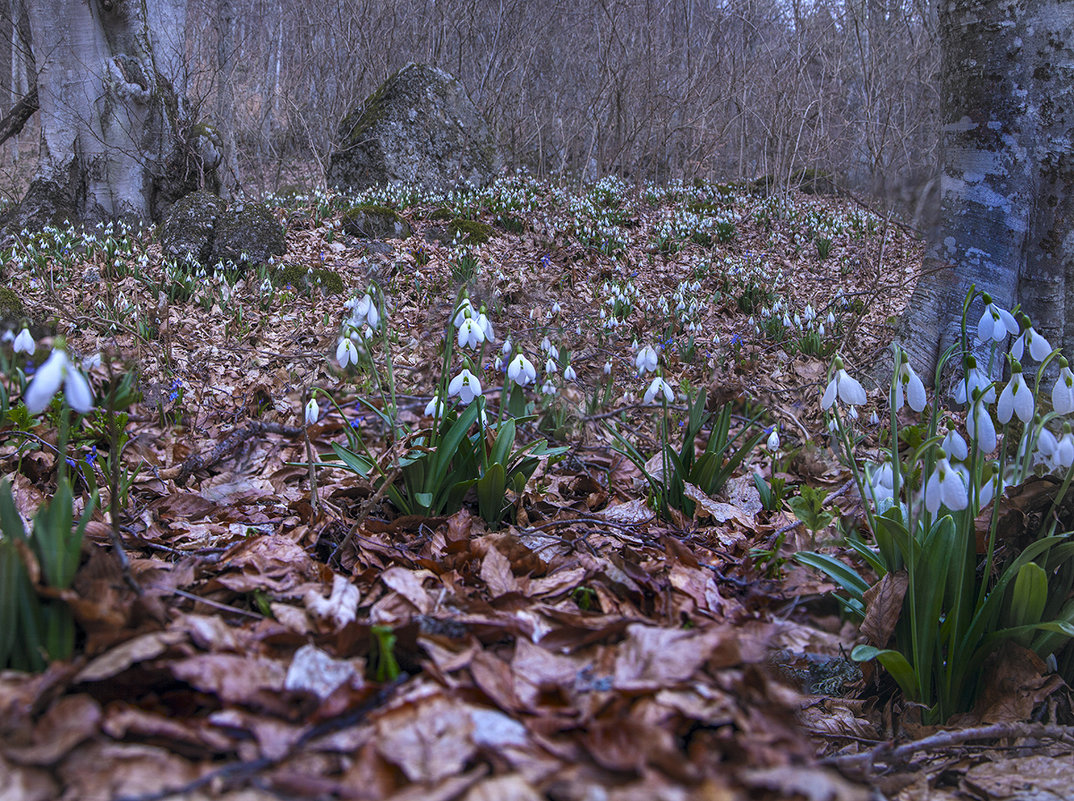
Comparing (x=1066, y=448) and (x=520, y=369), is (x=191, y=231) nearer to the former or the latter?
(x=520, y=369)

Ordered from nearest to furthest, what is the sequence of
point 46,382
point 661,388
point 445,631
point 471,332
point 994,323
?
point 46,382 → point 445,631 → point 994,323 → point 471,332 → point 661,388

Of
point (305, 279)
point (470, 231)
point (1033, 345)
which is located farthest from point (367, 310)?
point (470, 231)

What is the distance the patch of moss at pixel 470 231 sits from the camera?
763cm

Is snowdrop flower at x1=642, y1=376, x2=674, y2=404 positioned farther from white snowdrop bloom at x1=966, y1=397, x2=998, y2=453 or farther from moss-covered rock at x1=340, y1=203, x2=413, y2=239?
moss-covered rock at x1=340, y1=203, x2=413, y2=239

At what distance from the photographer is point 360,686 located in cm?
110

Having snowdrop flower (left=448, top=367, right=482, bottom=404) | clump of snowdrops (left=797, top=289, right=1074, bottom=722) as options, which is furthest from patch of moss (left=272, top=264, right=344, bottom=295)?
clump of snowdrops (left=797, top=289, right=1074, bottom=722)

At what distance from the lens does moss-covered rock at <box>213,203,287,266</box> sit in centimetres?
612

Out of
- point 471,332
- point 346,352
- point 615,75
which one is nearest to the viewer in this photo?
point 471,332

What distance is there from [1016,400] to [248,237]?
20.1 feet

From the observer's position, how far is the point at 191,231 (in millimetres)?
6117

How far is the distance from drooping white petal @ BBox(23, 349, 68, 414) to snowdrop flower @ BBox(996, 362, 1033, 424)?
1709mm

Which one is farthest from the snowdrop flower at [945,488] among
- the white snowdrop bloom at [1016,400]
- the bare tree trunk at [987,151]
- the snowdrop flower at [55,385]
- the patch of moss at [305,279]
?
the patch of moss at [305,279]

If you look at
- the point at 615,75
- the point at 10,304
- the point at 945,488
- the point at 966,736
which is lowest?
the point at 966,736

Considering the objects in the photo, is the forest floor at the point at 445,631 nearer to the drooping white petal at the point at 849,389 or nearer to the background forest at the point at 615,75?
the drooping white petal at the point at 849,389
